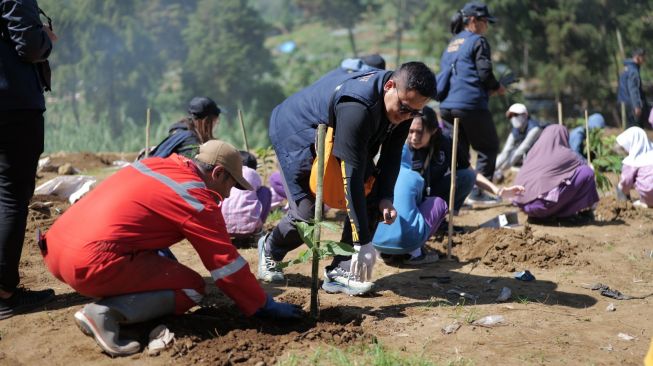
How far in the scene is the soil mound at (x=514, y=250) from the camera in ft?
18.9

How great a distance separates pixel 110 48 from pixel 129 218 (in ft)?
62.0

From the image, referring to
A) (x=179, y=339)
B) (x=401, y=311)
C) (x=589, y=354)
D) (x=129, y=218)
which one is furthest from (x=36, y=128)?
(x=589, y=354)

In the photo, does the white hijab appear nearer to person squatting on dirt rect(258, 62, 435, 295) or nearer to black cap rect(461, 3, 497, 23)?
black cap rect(461, 3, 497, 23)

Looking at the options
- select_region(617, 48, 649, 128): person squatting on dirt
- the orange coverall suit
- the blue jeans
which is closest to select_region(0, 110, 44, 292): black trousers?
the orange coverall suit

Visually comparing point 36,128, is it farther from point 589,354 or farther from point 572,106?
point 572,106

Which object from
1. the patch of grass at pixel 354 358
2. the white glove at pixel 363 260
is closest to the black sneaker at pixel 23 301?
the patch of grass at pixel 354 358

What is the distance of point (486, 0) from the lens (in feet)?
54.9

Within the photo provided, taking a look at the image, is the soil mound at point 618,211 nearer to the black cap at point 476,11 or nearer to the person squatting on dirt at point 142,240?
the black cap at point 476,11

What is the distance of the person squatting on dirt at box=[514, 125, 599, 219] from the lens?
711 centimetres

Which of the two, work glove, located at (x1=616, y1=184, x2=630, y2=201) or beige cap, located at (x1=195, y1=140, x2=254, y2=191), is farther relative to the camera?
work glove, located at (x1=616, y1=184, x2=630, y2=201)

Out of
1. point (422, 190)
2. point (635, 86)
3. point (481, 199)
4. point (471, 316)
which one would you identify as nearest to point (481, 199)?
point (481, 199)

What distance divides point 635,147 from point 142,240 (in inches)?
225

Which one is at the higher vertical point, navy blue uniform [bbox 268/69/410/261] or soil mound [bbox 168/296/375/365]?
navy blue uniform [bbox 268/69/410/261]

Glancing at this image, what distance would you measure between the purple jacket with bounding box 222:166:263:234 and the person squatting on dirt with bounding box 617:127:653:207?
3.98 meters
